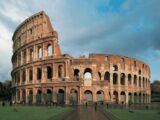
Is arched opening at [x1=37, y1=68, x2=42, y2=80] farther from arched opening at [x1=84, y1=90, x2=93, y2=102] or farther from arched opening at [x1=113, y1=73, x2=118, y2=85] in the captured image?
arched opening at [x1=113, y1=73, x2=118, y2=85]

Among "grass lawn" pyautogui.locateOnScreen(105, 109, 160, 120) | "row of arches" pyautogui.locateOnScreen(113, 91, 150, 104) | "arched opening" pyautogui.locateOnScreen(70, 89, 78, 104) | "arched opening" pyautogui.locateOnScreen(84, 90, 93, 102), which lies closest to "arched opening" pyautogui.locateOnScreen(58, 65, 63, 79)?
"arched opening" pyautogui.locateOnScreen(70, 89, 78, 104)

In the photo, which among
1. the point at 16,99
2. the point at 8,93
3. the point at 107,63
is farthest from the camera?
the point at 8,93

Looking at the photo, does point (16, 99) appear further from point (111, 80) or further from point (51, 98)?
point (111, 80)

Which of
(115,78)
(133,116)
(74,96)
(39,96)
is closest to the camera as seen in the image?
(133,116)

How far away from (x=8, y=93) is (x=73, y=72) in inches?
1441

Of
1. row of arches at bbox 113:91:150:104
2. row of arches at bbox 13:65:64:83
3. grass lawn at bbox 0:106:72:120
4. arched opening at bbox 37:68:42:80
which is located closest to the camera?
grass lawn at bbox 0:106:72:120

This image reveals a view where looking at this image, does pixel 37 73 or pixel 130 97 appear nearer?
pixel 37 73

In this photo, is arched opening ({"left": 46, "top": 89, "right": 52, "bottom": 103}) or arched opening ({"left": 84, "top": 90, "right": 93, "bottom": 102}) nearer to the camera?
arched opening ({"left": 84, "top": 90, "right": 93, "bottom": 102})

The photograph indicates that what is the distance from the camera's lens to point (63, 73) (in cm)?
5000

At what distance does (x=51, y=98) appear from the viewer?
165 feet

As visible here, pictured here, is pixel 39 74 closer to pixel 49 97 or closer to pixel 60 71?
pixel 60 71

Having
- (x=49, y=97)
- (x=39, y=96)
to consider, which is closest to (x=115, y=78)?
(x=49, y=97)

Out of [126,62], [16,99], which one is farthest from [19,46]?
[126,62]

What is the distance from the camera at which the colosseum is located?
49250mm
